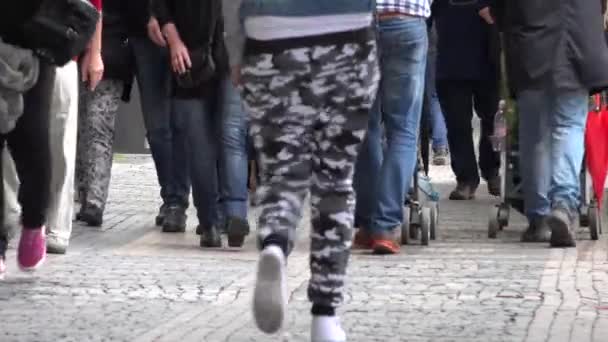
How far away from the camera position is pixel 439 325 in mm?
6605

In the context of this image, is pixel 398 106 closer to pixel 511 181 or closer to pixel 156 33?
pixel 156 33

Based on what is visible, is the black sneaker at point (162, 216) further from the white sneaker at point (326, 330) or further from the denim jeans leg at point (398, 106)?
the white sneaker at point (326, 330)

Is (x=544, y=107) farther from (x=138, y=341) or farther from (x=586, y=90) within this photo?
→ (x=138, y=341)

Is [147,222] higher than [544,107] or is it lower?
lower

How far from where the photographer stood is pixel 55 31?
7430mm

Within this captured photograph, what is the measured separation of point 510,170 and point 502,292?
124 inches

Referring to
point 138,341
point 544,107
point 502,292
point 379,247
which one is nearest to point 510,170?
point 544,107

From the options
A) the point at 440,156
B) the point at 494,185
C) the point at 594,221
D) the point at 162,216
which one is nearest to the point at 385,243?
the point at 594,221

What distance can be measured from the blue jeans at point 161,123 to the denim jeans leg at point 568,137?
2.13 metres

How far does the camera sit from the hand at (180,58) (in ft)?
31.2

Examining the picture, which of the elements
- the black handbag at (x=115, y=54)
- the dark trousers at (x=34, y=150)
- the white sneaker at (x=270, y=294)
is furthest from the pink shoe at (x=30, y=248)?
the black handbag at (x=115, y=54)

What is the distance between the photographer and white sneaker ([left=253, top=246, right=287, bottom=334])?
219 inches

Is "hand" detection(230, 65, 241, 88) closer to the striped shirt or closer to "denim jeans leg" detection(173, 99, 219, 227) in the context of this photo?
the striped shirt

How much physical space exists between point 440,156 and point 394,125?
24.4 feet
